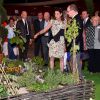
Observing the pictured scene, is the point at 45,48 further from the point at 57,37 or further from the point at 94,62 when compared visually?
the point at 57,37

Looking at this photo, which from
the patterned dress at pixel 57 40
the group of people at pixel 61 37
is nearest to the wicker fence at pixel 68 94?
the group of people at pixel 61 37

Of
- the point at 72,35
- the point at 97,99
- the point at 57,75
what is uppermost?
the point at 72,35

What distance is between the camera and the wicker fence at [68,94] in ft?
24.7

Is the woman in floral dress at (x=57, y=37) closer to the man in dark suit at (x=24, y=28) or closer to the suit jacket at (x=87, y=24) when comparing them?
the suit jacket at (x=87, y=24)

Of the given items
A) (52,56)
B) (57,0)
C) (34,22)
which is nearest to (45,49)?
(34,22)

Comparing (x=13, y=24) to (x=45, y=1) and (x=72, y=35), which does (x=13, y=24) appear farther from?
(x=72, y=35)

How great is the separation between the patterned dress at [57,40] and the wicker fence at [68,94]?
359 cm

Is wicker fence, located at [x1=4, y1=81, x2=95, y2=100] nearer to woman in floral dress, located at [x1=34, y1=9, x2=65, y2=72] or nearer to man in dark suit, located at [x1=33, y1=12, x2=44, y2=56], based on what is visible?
woman in floral dress, located at [x1=34, y1=9, x2=65, y2=72]

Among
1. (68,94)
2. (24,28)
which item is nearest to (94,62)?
(24,28)

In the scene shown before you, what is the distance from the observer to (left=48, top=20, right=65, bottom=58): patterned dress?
11.9m

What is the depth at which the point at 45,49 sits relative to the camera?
14.5 m

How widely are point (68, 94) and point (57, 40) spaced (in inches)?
161

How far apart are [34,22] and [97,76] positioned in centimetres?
336

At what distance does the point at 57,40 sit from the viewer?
1200cm
